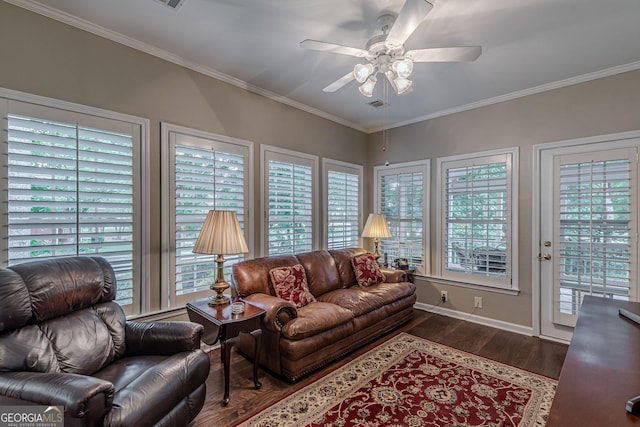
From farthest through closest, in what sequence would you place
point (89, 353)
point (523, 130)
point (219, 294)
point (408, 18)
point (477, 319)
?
point (477, 319), point (523, 130), point (219, 294), point (89, 353), point (408, 18)

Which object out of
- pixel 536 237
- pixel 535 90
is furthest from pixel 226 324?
pixel 535 90

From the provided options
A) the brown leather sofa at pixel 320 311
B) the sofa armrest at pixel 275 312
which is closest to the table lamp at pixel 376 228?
the brown leather sofa at pixel 320 311

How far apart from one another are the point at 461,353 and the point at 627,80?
317 cm

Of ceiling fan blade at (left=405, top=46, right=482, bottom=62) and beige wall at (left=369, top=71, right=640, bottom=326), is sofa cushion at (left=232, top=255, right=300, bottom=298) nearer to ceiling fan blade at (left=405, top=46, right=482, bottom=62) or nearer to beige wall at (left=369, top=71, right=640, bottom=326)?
ceiling fan blade at (left=405, top=46, right=482, bottom=62)

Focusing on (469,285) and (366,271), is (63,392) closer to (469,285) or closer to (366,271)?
(366,271)

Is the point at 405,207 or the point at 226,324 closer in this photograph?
the point at 226,324

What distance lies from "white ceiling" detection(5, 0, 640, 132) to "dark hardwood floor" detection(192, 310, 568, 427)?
2.86 meters

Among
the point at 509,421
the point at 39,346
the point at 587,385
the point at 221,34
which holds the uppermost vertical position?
the point at 221,34

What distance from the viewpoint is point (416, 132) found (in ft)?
14.7

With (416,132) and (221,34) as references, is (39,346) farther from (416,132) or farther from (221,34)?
(416,132)

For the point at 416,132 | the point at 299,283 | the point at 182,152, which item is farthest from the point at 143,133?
the point at 416,132

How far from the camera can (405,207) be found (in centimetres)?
461

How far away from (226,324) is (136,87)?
218 centimetres

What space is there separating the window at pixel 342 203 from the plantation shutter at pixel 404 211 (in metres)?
0.43
